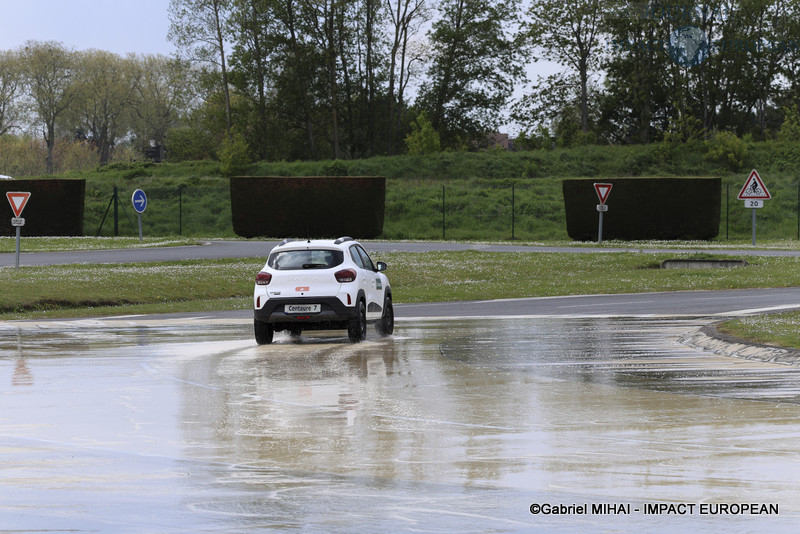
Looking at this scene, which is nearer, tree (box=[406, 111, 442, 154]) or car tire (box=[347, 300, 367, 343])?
car tire (box=[347, 300, 367, 343])

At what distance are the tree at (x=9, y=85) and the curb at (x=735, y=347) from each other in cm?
9978

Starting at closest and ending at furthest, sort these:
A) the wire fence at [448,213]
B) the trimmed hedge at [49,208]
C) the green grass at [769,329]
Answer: the green grass at [769,329] → the trimmed hedge at [49,208] → the wire fence at [448,213]

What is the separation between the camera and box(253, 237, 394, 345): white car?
18.1 m

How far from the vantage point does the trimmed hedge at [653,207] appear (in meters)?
51.8

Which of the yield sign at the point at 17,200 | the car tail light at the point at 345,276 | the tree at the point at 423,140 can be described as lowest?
the car tail light at the point at 345,276

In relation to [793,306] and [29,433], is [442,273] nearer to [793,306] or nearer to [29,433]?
[793,306]

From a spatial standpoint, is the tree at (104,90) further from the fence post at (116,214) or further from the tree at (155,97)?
the fence post at (116,214)

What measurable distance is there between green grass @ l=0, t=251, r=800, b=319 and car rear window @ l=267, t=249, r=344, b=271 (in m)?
8.59

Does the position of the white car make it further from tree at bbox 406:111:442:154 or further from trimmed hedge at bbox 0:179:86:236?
tree at bbox 406:111:442:154

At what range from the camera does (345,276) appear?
60.0 ft

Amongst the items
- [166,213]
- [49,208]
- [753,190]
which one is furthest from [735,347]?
[166,213]

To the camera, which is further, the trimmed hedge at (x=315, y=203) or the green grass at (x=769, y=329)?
the trimmed hedge at (x=315, y=203)

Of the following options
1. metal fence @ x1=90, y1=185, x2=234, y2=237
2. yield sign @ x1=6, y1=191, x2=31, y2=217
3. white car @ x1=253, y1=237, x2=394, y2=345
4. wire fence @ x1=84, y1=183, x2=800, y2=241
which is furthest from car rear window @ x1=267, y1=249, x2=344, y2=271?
metal fence @ x1=90, y1=185, x2=234, y2=237

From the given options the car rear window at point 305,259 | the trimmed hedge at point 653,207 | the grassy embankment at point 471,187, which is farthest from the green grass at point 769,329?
the grassy embankment at point 471,187
